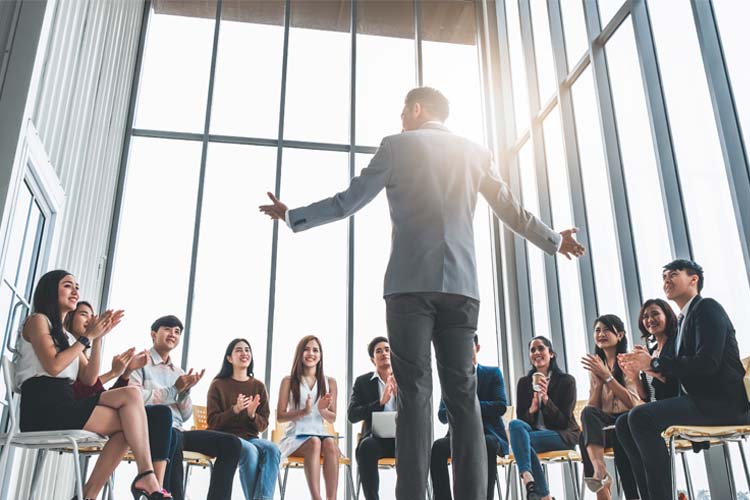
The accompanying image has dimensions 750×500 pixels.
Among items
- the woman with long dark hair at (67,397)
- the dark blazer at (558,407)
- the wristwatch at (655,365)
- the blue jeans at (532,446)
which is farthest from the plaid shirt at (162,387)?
the wristwatch at (655,365)

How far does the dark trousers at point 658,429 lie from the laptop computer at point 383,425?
1475mm

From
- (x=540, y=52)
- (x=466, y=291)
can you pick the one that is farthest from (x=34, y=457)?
(x=540, y=52)

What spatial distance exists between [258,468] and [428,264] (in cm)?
237

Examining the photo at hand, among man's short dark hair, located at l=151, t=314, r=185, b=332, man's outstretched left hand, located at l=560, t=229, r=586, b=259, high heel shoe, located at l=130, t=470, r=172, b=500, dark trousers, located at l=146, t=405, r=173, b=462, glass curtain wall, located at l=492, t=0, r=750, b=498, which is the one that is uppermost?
glass curtain wall, located at l=492, t=0, r=750, b=498

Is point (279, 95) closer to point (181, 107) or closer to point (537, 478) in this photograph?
point (181, 107)

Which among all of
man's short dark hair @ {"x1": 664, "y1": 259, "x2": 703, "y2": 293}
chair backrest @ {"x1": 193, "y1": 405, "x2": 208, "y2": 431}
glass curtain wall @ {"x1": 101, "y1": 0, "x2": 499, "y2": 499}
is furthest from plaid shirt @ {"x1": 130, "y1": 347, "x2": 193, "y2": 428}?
man's short dark hair @ {"x1": 664, "y1": 259, "x2": 703, "y2": 293}

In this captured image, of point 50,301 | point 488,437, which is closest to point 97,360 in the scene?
point 50,301

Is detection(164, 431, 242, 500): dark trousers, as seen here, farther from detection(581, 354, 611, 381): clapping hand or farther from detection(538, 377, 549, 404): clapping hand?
detection(581, 354, 611, 381): clapping hand

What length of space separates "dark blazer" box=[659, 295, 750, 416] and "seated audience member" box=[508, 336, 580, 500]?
1164 millimetres

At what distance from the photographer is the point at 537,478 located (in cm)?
385

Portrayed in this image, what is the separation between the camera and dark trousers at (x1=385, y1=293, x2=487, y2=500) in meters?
2.00

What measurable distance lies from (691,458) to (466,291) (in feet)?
8.47

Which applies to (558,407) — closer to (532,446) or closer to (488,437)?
(532,446)

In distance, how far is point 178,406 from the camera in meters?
4.07
